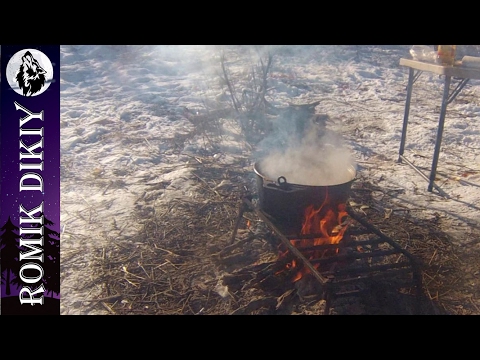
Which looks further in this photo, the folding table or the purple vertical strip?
the folding table

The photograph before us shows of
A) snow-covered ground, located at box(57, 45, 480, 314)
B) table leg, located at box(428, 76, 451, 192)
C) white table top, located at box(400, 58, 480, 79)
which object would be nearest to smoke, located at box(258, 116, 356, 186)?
snow-covered ground, located at box(57, 45, 480, 314)

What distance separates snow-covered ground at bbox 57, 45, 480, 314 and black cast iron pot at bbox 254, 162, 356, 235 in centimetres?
179

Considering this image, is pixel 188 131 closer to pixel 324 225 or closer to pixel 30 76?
pixel 30 76

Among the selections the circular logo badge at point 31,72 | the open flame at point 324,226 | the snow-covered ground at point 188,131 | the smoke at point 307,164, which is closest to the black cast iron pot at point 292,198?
the open flame at point 324,226

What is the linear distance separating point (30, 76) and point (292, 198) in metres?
3.22

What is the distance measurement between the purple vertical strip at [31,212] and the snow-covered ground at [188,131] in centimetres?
17

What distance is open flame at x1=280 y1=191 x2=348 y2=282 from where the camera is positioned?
13.6 feet

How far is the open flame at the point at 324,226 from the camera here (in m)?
4.14

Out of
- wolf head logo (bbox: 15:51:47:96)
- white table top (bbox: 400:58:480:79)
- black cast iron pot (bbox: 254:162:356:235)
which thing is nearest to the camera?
black cast iron pot (bbox: 254:162:356:235)

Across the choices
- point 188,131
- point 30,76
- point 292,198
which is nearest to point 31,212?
point 30,76

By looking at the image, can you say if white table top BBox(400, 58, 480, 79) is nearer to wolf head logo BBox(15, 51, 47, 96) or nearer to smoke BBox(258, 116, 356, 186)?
smoke BBox(258, 116, 356, 186)

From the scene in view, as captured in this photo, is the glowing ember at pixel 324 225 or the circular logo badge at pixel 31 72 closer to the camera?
the glowing ember at pixel 324 225

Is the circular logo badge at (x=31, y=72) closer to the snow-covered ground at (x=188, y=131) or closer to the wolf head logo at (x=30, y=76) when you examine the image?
the wolf head logo at (x=30, y=76)

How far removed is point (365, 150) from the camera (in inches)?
293
